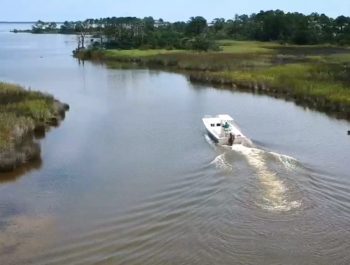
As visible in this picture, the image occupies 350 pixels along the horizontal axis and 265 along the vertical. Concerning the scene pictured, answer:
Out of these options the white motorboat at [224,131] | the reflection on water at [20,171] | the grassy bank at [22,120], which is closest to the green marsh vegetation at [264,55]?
the white motorboat at [224,131]

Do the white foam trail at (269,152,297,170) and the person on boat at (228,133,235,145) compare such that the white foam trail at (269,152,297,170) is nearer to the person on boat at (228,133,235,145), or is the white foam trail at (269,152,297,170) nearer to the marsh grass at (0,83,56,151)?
the person on boat at (228,133,235,145)

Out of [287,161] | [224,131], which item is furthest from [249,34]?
[287,161]

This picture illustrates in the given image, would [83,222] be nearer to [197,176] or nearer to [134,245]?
[134,245]

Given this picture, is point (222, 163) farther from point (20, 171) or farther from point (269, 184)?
point (20, 171)

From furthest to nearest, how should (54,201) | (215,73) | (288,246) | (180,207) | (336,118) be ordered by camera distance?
(215,73), (336,118), (54,201), (180,207), (288,246)

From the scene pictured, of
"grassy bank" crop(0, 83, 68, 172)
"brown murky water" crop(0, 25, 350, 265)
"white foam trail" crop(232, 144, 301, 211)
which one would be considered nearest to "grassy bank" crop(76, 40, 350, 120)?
"brown murky water" crop(0, 25, 350, 265)

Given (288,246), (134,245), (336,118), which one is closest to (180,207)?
(134,245)

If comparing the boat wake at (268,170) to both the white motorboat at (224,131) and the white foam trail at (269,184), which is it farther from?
the white motorboat at (224,131)

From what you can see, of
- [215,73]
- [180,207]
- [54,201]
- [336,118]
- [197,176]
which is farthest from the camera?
[215,73]
